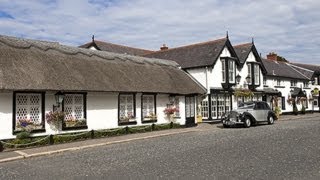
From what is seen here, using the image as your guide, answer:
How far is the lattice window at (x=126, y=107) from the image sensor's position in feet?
77.8

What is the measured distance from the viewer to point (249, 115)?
2720cm

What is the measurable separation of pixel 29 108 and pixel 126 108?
22.3 feet

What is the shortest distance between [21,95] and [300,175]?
535 inches

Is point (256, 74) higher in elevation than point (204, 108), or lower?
higher

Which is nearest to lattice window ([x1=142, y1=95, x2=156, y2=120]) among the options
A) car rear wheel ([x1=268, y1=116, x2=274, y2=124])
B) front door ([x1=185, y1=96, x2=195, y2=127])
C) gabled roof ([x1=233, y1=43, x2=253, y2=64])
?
front door ([x1=185, y1=96, x2=195, y2=127])

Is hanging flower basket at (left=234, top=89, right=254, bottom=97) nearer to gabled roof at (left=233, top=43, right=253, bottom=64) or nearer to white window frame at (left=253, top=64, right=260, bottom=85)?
gabled roof at (left=233, top=43, right=253, bottom=64)

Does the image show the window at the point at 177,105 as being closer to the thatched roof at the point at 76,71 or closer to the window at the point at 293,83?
the thatched roof at the point at 76,71

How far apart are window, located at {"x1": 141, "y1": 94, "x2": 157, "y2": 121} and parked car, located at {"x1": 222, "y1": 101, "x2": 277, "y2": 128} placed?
5202 millimetres

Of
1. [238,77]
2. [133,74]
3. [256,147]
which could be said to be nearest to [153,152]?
[256,147]

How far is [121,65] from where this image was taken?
25469 millimetres

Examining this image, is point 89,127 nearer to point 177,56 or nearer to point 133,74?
point 133,74

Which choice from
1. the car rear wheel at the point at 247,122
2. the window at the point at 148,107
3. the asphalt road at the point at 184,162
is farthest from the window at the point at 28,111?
the car rear wheel at the point at 247,122

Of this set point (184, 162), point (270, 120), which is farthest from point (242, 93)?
point (184, 162)

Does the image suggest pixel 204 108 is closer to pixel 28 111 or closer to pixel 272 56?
pixel 28 111
